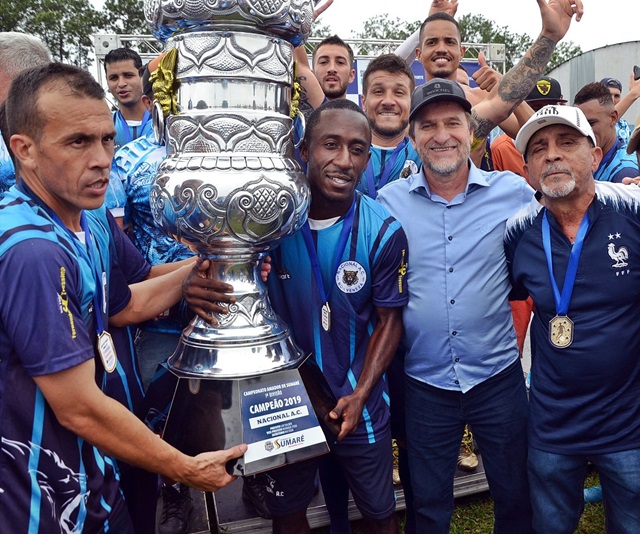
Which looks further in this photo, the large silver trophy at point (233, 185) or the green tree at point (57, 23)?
the green tree at point (57, 23)

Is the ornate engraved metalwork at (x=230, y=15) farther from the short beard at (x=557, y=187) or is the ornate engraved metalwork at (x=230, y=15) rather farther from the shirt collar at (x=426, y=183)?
the short beard at (x=557, y=187)

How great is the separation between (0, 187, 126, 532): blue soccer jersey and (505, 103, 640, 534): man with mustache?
143 centimetres

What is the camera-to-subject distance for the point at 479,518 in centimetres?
278

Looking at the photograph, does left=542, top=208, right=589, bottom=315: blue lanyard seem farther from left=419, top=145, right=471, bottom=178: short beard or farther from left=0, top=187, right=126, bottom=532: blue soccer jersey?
left=0, top=187, right=126, bottom=532: blue soccer jersey

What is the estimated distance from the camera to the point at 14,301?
1204mm

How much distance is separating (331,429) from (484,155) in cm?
203

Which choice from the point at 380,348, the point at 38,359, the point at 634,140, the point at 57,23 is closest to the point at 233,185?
the point at 38,359

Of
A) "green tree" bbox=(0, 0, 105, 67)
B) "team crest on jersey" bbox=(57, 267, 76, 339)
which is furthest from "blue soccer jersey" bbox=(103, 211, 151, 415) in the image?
"green tree" bbox=(0, 0, 105, 67)

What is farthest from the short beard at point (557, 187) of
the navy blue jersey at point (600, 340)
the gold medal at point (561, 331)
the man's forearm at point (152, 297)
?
the man's forearm at point (152, 297)

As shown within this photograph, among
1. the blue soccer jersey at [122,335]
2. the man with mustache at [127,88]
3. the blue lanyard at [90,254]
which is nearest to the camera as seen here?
the blue lanyard at [90,254]

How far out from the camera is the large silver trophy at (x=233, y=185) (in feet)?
4.73

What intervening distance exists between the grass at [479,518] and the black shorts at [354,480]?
80 cm

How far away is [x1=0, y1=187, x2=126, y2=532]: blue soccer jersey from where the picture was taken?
1211 millimetres

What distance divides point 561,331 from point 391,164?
1200 mm
